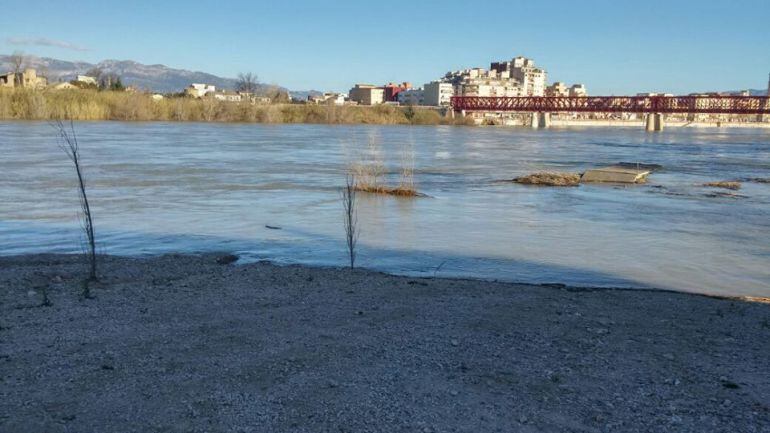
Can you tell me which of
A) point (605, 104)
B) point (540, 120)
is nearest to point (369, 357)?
point (540, 120)

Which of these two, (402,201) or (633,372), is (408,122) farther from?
(633,372)

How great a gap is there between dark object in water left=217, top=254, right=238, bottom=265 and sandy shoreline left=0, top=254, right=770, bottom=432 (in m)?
1.59

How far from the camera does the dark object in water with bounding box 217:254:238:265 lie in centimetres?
1131

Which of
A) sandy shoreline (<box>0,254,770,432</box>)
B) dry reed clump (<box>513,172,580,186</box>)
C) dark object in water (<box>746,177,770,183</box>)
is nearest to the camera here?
sandy shoreline (<box>0,254,770,432</box>)

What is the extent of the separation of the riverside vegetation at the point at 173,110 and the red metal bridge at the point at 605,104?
646 centimetres

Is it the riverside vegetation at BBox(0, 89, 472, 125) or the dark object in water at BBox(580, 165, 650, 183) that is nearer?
the dark object in water at BBox(580, 165, 650, 183)

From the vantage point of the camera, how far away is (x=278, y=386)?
5555mm

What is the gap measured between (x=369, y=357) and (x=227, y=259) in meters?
5.88

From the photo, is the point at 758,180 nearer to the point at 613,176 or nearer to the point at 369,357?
the point at 613,176

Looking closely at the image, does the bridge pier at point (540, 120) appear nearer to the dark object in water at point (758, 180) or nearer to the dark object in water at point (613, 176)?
the dark object in water at point (758, 180)

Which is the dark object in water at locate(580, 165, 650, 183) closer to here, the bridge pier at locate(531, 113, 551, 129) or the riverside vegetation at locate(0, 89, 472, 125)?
the riverside vegetation at locate(0, 89, 472, 125)

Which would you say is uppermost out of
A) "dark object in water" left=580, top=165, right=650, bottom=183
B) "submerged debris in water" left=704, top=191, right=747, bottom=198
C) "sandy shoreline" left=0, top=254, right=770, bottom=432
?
"sandy shoreline" left=0, top=254, right=770, bottom=432

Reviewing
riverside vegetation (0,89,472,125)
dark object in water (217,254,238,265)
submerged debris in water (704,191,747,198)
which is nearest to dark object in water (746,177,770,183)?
submerged debris in water (704,191,747,198)

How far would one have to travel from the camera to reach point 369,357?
250 inches
